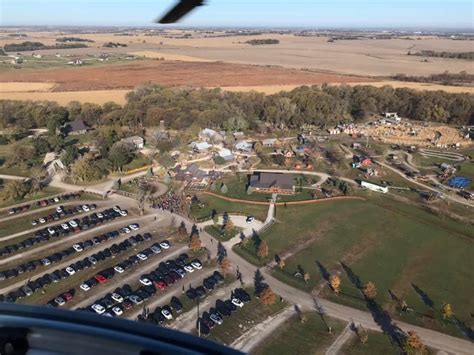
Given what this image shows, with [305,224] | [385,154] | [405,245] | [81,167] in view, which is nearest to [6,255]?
[81,167]

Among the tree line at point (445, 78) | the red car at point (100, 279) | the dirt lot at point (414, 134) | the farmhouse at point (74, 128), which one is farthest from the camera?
the tree line at point (445, 78)

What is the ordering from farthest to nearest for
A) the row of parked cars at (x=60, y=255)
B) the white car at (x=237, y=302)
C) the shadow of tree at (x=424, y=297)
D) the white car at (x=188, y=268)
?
the white car at (x=188, y=268) → the row of parked cars at (x=60, y=255) → the shadow of tree at (x=424, y=297) → the white car at (x=237, y=302)

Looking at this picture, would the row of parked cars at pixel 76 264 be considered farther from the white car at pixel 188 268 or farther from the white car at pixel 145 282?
the white car at pixel 188 268

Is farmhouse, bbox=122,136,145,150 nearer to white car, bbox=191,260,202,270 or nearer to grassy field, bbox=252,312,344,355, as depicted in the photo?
white car, bbox=191,260,202,270

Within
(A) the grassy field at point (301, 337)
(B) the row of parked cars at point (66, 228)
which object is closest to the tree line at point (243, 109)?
(B) the row of parked cars at point (66, 228)

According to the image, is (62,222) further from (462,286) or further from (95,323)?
(95,323)

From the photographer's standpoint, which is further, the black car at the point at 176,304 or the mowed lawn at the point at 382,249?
the mowed lawn at the point at 382,249

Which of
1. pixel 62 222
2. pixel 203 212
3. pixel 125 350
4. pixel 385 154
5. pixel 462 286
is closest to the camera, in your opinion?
pixel 125 350
